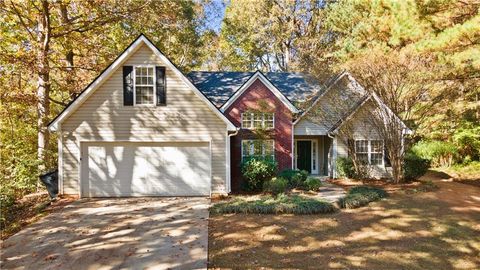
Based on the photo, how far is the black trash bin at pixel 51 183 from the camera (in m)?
12.9

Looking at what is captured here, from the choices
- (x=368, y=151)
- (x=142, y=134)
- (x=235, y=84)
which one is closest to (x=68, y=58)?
(x=142, y=134)

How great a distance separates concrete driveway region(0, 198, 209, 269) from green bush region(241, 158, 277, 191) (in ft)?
9.72

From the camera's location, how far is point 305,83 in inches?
768

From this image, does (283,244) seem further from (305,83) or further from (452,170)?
(452,170)

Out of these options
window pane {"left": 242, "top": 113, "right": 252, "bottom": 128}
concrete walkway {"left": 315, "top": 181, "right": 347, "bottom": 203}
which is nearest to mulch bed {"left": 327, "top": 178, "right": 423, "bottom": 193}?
concrete walkway {"left": 315, "top": 181, "right": 347, "bottom": 203}

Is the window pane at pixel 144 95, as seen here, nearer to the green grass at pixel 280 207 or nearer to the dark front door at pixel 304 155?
the green grass at pixel 280 207

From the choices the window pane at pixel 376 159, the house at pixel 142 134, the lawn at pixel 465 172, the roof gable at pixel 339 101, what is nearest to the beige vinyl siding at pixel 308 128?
the roof gable at pixel 339 101

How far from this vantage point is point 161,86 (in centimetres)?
1312

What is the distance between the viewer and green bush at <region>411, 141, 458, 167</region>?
66.6ft

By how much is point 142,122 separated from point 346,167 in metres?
10.3

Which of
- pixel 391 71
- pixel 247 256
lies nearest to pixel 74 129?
pixel 247 256

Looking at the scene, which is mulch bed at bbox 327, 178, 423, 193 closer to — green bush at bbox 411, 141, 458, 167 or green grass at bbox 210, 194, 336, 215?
green grass at bbox 210, 194, 336, 215

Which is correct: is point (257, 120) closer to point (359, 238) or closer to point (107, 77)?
point (107, 77)

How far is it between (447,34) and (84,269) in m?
13.3
